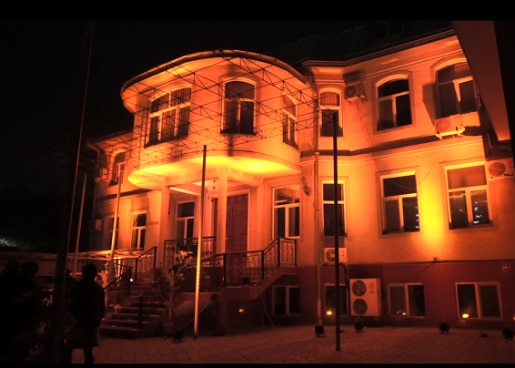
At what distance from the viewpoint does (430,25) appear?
50.4 ft

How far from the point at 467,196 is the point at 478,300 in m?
3.09

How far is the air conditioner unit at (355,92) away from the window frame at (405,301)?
6.69 m

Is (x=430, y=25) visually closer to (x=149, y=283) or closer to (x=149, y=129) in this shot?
(x=149, y=129)

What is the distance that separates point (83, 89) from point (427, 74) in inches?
471

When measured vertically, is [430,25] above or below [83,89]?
above

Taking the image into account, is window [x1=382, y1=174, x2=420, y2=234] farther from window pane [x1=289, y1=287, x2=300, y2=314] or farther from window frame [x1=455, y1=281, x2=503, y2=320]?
window pane [x1=289, y1=287, x2=300, y2=314]

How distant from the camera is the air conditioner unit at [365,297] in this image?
43.6ft

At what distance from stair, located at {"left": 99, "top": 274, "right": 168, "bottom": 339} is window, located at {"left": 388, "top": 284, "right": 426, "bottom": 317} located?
712cm

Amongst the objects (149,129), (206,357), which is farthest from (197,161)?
(206,357)

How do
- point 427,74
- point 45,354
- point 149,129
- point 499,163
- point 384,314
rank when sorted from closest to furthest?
point 45,354, point 499,163, point 384,314, point 427,74, point 149,129

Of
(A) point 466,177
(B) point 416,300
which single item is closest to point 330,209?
(B) point 416,300

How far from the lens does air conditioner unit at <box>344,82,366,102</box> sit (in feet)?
51.0

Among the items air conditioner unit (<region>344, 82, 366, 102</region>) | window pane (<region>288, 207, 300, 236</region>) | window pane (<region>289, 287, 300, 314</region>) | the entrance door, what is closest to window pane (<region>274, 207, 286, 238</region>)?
window pane (<region>288, 207, 300, 236</region>)

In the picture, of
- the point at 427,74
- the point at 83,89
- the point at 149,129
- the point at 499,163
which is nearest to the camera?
the point at 83,89
